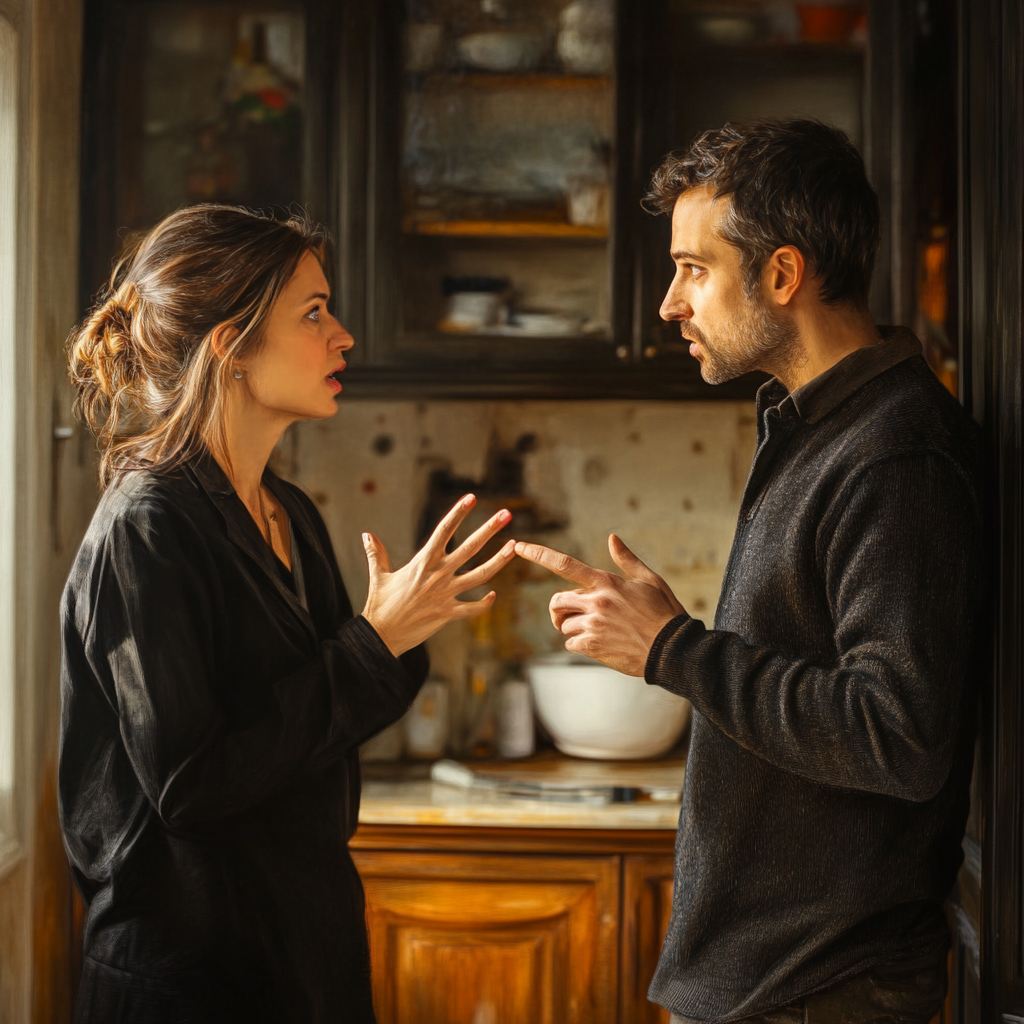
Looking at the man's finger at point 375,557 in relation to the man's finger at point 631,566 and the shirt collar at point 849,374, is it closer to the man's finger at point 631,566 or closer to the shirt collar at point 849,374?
the man's finger at point 631,566

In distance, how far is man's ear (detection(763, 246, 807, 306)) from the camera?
1214 millimetres

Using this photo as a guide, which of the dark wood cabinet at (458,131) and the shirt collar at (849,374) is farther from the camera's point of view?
the dark wood cabinet at (458,131)

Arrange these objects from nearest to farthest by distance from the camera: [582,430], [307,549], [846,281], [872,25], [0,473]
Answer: [846,281], [307,549], [0,473], [872,25], [582,430]

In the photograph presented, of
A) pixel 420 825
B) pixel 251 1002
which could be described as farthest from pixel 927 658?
pixel 420 825

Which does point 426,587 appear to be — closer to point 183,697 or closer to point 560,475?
point 183,697

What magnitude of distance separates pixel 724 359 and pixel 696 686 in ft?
1.43

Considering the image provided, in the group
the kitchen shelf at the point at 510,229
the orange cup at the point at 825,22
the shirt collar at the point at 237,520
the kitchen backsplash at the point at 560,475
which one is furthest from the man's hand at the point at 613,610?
the orange cup at the point at 825,22

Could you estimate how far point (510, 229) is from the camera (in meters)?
2.14

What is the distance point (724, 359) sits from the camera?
1293mm

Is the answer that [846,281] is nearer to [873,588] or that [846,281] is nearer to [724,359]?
[724,359]

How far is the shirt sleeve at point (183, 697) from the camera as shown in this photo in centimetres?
116

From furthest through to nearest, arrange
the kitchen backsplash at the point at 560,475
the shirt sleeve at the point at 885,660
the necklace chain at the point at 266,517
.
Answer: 1. the kitchen backsplash at the point at 560,475
2. the necklace chain at the point at 266,517
3. the shirt sleeve at the point at 885,660

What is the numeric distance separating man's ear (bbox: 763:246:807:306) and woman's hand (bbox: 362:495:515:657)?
0.43m

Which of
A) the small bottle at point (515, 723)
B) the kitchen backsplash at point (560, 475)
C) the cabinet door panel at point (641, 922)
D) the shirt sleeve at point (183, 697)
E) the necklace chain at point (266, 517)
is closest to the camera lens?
the shirt sleeve at point (183, 697)
